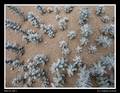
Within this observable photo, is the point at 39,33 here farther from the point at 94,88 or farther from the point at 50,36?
the point at 94,88

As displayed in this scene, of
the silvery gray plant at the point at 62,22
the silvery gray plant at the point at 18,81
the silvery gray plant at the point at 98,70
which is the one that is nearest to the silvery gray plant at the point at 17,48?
the silvery gray plant at the point at 18,81

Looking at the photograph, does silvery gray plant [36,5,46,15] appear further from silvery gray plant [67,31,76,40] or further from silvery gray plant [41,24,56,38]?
silvery gray plant [67,31,76,40]

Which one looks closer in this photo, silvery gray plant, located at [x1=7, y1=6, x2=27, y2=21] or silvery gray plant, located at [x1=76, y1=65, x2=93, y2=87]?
silvery gray plant, located at [x1=76, y1=65, x2=93, y2=87]

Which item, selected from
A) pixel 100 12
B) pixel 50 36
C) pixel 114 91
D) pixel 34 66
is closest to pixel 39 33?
pixel 50 36

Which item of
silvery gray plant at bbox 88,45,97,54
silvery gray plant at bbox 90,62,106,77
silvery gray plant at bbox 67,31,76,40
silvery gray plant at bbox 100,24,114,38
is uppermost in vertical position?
silvery gray plant at bbox 100,24,114,38

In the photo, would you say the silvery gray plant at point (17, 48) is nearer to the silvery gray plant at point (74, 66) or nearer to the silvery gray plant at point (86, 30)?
the silvery gray plant at point (74, 66)

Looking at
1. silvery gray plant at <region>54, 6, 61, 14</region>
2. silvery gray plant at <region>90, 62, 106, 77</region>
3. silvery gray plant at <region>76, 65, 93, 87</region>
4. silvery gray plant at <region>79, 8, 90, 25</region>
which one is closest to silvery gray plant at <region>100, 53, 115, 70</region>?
silvery gray plant at <region>90, 62, 106, 77</region>
